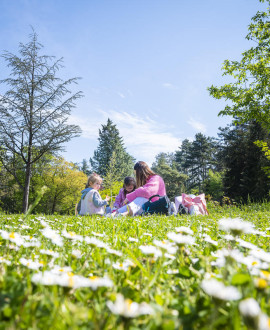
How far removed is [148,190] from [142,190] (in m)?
0.15

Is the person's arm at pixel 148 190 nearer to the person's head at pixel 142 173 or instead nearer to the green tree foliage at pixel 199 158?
the person's head at pixel 142 173

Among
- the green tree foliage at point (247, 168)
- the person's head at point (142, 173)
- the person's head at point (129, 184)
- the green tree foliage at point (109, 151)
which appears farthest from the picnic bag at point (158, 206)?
the green tree foliage at point (109, 151)

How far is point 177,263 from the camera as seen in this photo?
1.21 m

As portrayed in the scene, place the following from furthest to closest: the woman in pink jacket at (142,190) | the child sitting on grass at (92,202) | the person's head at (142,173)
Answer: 1. the child sitting on grass at (92,202)
2. the person's head at (142,173)
3. the woman in pink jacket at (142,190)

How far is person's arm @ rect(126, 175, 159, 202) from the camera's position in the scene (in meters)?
5.67

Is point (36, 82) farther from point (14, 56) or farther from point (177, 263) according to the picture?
point (177, 263)

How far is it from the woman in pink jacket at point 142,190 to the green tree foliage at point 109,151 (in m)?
27.6

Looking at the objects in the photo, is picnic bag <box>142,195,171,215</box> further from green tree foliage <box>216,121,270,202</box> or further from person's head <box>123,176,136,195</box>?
green tree foliage <box>216,121,270,202</box>

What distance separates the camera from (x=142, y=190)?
18.6 ft

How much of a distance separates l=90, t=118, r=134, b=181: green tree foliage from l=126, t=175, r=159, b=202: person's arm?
91.3 ft

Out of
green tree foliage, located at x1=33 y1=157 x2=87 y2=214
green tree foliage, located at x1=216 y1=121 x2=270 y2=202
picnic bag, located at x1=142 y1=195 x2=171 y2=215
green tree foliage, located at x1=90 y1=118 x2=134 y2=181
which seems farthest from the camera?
green tree foliage, located at x1=90 y1=118 x2=134 y2=181

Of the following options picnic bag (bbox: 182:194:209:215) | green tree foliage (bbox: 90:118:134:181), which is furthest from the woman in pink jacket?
green tree foliage (bbox: 90:118:134:181)

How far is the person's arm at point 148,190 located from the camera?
567cm

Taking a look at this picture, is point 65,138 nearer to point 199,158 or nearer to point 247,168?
point 247,168
